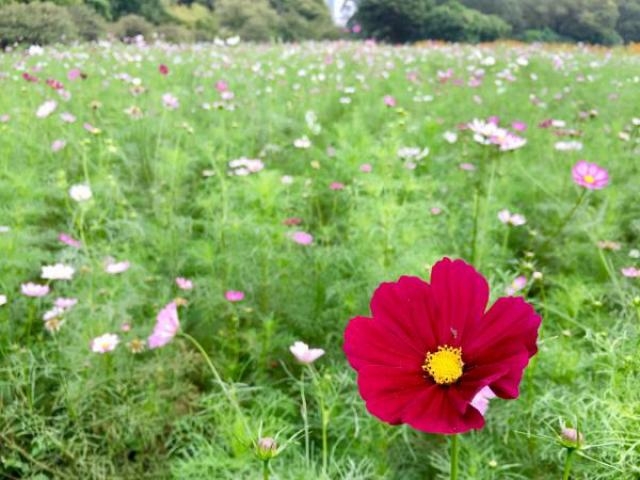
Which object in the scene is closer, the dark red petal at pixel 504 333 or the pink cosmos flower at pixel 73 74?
the dark red petal at pixel 504 333

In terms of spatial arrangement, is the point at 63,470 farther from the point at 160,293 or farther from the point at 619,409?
the point at 619,409

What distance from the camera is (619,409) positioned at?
0.80 meters

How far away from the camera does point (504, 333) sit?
0.47 metres

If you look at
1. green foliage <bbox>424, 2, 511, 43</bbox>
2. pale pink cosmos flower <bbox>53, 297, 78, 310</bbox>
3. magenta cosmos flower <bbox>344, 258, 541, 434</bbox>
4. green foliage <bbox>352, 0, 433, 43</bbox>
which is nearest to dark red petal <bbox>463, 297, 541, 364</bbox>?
magenta cosmos flower <bbox>344, 258, 541, 434</bbox>

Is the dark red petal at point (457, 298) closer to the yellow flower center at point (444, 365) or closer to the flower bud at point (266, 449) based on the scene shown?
the yellow flower center at point (444, 365)

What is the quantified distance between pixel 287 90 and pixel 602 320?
285 centimetres

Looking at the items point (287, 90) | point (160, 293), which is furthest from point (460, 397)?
point (287, 90)

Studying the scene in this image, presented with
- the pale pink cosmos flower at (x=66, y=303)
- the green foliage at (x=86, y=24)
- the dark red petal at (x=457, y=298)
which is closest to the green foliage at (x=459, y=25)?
the green foliage at (x=86, y=24)

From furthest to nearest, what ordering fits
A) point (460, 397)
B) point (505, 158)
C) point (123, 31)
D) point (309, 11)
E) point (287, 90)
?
point (309, 11) → point (123, 31) → point (287, 90) → point (505, 158) → point (460, 397)

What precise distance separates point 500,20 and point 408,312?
1821 centimetres

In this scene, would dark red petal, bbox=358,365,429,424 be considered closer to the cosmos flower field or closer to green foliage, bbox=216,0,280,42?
the cosmos flower field

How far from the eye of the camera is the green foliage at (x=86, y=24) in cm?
767

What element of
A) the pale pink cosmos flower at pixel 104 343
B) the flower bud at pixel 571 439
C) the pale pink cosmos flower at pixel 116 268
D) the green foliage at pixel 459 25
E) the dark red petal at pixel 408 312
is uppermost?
the dark red petal at pixel 408 312

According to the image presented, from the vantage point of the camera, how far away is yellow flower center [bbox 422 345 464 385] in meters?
0.47
